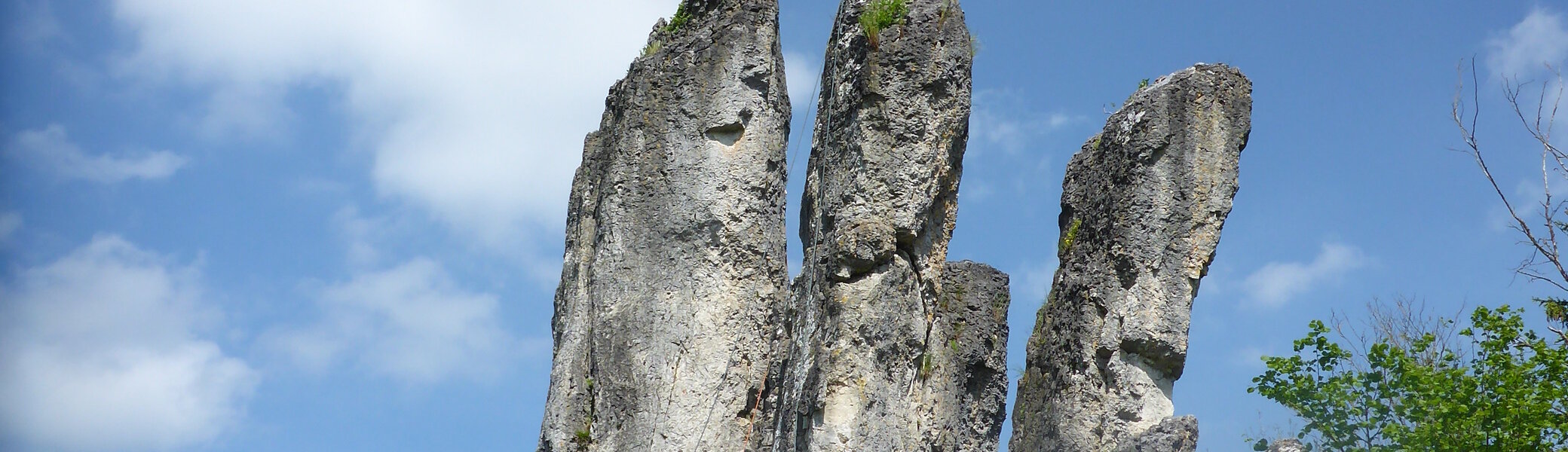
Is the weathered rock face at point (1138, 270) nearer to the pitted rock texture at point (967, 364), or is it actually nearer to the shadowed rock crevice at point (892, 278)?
the pitted rock texture at point (967, 364)

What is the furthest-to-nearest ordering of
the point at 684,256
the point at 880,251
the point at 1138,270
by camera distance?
the point at 684,256 → the point at 880,251 → the point at 1138,270

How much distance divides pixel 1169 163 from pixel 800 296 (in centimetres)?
309

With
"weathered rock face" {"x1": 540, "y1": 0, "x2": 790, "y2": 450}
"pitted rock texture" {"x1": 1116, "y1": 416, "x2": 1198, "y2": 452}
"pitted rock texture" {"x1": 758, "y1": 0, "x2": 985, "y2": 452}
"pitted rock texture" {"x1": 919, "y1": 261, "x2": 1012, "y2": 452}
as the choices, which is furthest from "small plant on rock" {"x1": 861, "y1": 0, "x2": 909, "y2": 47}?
"pitted rock texture" {"x1": 1116, "y1": 416, "x2": 1198, "y2": 452}

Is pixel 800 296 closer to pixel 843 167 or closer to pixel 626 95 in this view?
pixel 843 167

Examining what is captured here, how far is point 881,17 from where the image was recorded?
12938 mm

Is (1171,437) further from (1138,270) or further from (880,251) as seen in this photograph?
(880,251)

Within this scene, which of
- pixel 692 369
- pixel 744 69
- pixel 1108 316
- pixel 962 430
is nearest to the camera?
pixel 1108 316

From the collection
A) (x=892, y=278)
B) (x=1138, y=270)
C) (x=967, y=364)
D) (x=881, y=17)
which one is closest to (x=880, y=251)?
(x=892, y=278)

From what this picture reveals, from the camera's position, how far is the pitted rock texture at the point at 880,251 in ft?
37.8

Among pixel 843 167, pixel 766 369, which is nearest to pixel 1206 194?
pixel 843 167

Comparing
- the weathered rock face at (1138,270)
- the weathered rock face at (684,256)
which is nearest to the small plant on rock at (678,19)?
the weathered rock face at (684,256)

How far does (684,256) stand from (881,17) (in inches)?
107

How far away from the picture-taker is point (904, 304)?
1191 cm

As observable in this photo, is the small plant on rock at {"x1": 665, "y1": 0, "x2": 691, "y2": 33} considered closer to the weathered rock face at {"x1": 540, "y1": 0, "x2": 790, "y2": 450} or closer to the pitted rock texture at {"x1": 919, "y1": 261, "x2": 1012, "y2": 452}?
the weathered rock face at {"x1": 540, "y1": 0, "x2": 790, "y2": 450}
